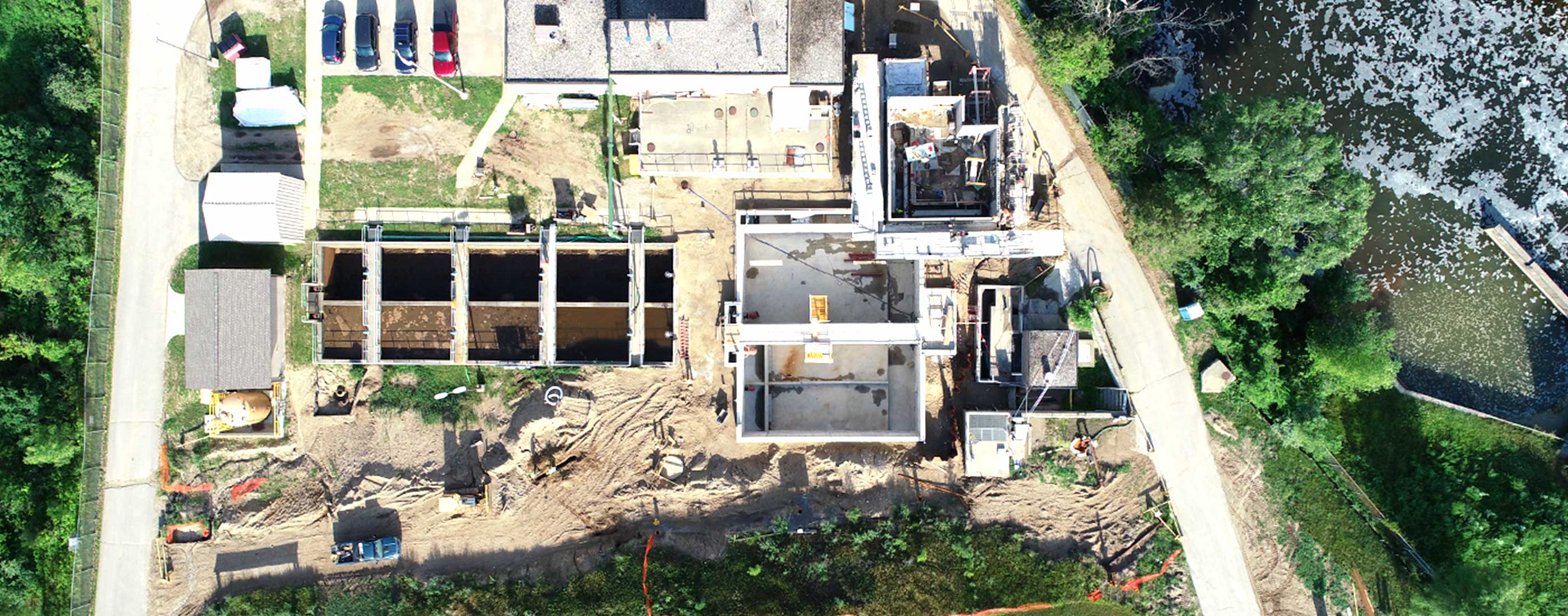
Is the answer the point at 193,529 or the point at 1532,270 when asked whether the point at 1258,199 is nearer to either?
the point at 1532,270

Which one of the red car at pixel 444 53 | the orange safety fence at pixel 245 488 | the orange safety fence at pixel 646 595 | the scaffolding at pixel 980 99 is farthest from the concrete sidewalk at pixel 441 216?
the scaffolding at pixel 980 99

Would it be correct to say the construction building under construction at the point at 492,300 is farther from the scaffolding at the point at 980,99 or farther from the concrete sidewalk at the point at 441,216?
the scaffolding at the point at 980,99

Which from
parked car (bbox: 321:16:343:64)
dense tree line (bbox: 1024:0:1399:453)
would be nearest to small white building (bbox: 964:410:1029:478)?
dense tree line (bbox: 1024:0:1399:453)

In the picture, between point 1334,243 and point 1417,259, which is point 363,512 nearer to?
point 1334,243

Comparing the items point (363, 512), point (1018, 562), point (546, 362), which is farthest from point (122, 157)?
point (1018, 562)

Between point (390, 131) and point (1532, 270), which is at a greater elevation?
point (390, 131)

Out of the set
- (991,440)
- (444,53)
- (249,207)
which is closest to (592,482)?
(991,440)

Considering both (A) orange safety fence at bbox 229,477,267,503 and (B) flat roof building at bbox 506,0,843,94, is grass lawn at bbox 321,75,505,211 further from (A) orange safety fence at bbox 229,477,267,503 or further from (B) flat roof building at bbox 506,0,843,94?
(A) orange safety fence at bbox 229,477,267,503
